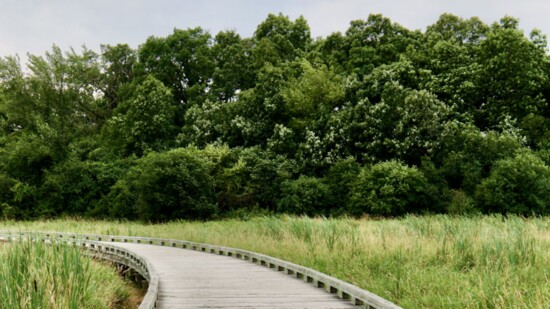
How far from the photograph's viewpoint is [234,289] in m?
8.76

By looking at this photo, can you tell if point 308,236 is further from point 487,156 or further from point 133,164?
point 133,164

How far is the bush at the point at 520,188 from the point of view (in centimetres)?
2912

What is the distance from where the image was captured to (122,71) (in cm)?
5466

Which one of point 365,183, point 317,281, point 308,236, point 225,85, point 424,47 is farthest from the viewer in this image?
point 225,85

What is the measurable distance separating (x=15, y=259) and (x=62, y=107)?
44581 millimetres

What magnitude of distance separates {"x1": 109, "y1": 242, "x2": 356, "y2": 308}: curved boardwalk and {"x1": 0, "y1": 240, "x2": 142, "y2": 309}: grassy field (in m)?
1.14

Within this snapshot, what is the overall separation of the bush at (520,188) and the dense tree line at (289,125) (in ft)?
0.25

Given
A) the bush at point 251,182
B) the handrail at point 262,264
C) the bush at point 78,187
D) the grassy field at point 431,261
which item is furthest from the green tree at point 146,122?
the grassy field at point 431,261

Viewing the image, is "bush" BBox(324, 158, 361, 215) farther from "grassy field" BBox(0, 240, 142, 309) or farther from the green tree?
"grassy field" BBox(0, 240, 142, 309)

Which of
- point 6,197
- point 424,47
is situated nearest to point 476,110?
point 424,47

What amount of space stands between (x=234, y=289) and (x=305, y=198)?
25682mm

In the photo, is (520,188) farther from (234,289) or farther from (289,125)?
(234,289)

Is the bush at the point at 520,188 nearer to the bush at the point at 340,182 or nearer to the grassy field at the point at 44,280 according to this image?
the bush at the point at 340,182

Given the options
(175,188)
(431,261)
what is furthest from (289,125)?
(431,261)
